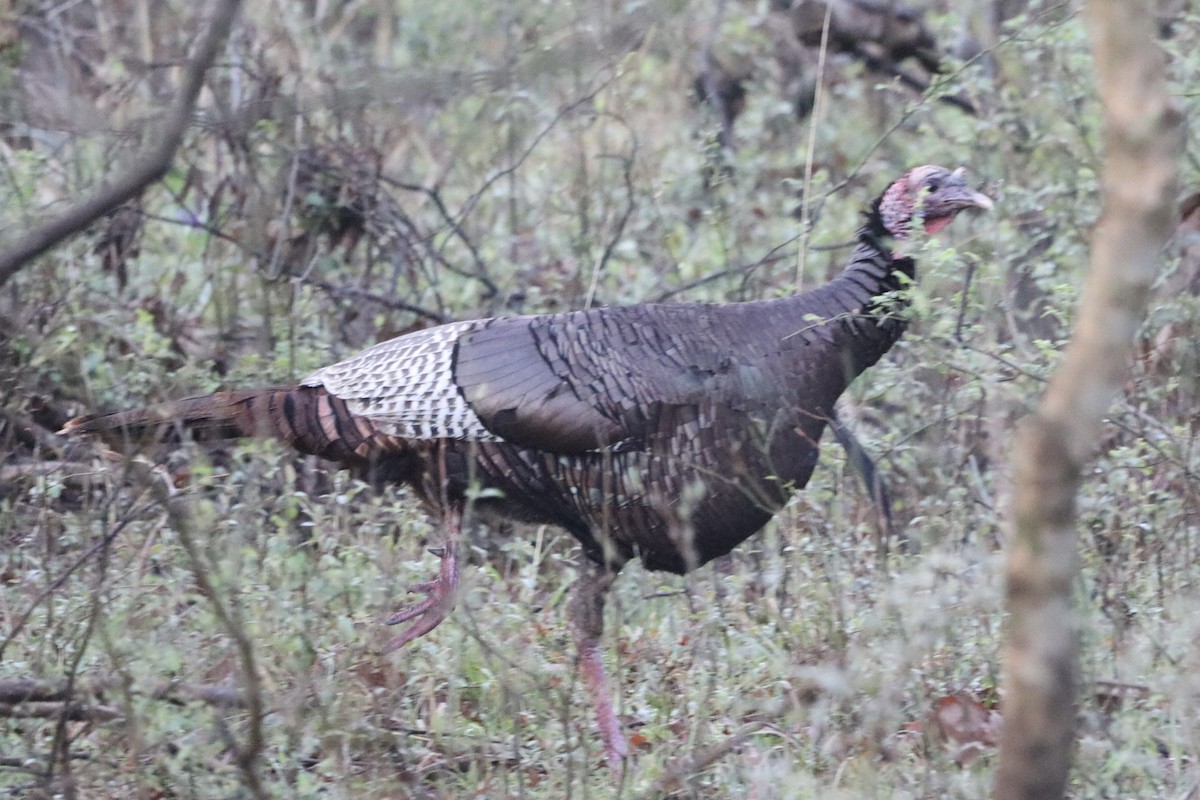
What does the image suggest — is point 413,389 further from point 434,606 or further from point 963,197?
point 963,197

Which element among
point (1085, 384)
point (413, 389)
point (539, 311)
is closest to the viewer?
point (1085, 384)

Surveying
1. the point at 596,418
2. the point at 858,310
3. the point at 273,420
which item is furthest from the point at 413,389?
the point at 858,310

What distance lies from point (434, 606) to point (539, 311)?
80.7 inches

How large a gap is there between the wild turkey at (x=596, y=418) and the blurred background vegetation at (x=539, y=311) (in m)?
0.19

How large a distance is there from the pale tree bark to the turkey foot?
212 cm

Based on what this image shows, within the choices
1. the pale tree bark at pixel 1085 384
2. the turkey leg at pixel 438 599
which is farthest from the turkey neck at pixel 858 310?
the pale tree bark at pixel 1085 384

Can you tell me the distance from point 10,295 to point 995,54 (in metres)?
4.55

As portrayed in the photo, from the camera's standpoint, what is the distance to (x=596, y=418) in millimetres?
3928

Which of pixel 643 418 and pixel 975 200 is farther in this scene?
pixel 975 200

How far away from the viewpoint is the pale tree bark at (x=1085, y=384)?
200cm

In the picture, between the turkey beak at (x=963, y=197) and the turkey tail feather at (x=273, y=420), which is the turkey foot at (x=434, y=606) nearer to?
the turkey tail feather at (x=273, y=420)

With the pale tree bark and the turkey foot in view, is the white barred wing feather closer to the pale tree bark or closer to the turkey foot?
the turkey foot

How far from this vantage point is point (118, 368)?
216 inches

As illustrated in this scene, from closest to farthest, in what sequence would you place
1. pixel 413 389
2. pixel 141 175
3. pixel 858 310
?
pixel 141 175
pixel 413 389
pixel 858 310
